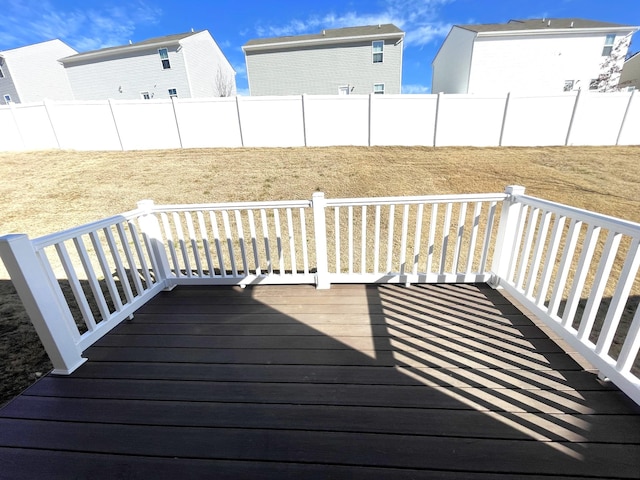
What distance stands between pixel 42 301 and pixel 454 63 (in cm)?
1758

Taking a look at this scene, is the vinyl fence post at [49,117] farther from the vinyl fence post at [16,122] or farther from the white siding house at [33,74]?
the white siding house at [33,74]

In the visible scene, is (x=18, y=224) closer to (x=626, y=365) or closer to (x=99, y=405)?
(x=99, y=405)

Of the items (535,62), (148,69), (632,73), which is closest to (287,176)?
(148,69)

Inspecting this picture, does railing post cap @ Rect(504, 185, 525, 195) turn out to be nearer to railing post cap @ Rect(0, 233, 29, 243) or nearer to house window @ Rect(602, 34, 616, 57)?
railing post cap @ Rect(0, 233, 29, 243)

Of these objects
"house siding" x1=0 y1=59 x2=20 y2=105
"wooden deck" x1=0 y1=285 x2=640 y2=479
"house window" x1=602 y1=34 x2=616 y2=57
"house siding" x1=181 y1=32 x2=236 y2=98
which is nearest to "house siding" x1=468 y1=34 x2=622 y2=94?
"house window" x1=602 y1=34 x2=616 y2=57

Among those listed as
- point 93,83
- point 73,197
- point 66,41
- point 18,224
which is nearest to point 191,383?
point 18,224

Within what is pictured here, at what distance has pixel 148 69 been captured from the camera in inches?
549

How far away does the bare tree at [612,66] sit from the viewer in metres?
12.8

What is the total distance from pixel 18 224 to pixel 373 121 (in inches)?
359

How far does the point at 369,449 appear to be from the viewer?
129 centimetres

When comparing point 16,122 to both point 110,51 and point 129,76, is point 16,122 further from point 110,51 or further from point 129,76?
point 110,51

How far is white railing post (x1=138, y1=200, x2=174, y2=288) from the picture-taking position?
8.57 feet

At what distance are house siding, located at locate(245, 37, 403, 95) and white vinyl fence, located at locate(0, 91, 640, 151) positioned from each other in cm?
604

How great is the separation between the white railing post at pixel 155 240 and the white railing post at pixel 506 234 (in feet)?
10.1
